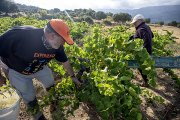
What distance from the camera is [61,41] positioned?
3.89m

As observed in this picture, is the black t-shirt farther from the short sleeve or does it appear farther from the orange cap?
the orange cap

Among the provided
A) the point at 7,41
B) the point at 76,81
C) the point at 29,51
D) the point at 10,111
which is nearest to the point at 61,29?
the point at 29,51

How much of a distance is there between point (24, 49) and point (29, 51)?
8 centimetres

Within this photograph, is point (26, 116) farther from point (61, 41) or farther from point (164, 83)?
point (164, 83)

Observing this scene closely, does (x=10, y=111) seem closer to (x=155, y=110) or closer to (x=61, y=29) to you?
(x=61, y=29)

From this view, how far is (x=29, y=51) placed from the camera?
413 cm

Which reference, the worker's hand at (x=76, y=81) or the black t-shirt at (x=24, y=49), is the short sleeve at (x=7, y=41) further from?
the worker's hand at (x=76, y=81)

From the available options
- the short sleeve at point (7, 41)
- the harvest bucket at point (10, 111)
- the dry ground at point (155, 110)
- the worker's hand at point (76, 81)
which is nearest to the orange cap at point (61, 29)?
the short sleeve at point (7, 41)

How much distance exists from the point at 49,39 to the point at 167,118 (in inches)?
117

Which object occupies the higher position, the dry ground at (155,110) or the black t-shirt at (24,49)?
the black t-shirt at (24,49)

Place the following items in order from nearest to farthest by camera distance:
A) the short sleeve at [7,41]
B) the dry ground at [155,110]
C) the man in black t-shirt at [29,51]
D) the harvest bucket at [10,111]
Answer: the harvest bucket at [10,111], the man in black t-shirt at [29,51], the short sleeve at [7,41], the dry ground at [155,110]

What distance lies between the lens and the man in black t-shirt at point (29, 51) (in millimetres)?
3826

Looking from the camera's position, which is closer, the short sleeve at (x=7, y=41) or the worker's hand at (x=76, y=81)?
the short sleeve at (x=7, y=41)

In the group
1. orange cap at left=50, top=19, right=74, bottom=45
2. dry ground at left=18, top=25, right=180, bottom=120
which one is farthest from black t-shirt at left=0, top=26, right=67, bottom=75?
dry ground at left=18, top=25, right=180, bottom=120
